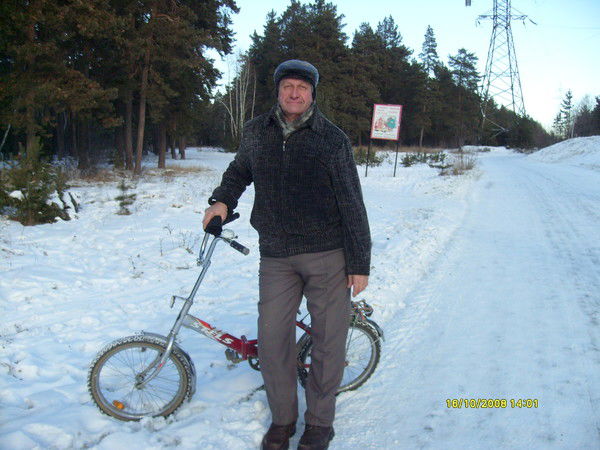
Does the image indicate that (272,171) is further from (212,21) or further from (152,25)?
(212,21)

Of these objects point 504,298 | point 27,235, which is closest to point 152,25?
point 27,235

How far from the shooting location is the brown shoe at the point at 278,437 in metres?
2.52

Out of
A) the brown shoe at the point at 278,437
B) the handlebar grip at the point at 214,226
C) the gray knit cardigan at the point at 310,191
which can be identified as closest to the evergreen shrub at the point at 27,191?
the handlebar grip at the point at 214,226

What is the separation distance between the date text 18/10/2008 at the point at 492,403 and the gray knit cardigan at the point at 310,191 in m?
1.27

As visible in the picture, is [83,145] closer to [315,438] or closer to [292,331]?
[292,331]

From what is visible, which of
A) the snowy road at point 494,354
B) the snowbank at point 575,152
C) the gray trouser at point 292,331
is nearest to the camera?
the gray trouser at point 292,331

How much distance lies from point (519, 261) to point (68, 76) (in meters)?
13.7

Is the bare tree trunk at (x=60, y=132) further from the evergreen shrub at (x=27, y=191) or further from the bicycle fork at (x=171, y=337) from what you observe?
the bicycle fork at (x=171, y=337)

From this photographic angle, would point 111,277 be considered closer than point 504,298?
No

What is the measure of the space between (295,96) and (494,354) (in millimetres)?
2703

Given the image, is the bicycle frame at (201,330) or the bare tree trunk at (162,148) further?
the bare tree trunk at (162,148)

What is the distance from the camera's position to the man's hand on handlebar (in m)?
2.72

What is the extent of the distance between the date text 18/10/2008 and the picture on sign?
653 inches

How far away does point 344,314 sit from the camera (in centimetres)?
265
